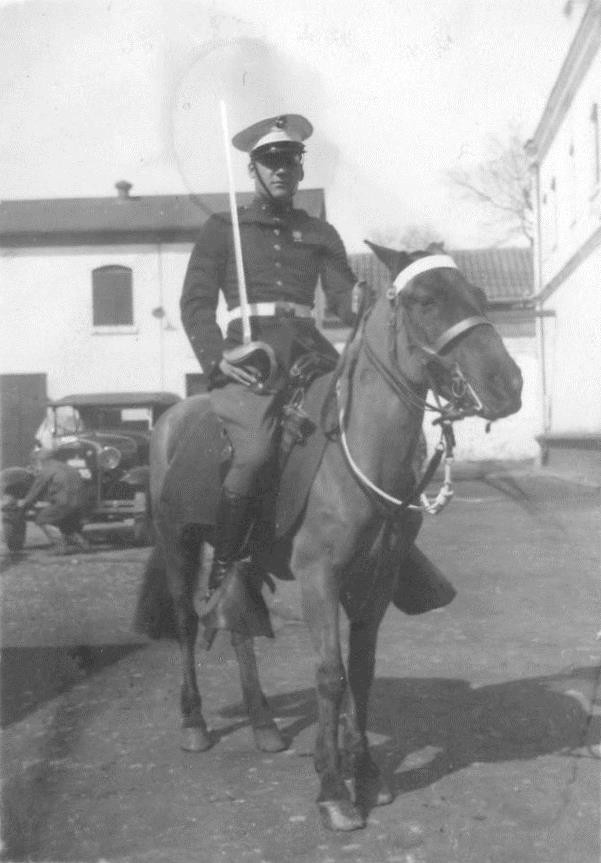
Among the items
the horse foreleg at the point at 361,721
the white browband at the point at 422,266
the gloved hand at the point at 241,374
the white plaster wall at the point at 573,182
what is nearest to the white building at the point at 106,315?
the white plaster wall at the point at 573,182

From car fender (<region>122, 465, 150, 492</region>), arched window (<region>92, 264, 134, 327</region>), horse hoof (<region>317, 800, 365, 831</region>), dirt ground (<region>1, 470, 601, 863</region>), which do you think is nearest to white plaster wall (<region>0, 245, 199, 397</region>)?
arched window (<region>92, 264, 134, 327</region>)

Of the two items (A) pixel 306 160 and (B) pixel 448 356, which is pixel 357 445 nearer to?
(B) pixel 448 356

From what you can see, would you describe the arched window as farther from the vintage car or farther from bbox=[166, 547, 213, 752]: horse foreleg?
bbox=[166, 547, 213, 752]: horse foreleg

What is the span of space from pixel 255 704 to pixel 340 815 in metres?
1.27

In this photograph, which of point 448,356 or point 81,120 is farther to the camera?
point 81,120

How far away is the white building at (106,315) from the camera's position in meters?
32.8

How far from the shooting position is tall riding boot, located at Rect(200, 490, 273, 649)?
4969mm

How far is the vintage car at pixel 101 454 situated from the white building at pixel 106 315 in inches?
613

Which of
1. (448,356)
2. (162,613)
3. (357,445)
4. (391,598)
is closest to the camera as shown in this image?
(448,356)

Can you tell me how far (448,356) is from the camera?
416cm

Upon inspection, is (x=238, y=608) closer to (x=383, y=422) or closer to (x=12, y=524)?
(x=383, y=422)

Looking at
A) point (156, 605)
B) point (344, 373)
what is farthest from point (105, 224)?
point (344, 373)

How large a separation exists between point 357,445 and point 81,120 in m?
4.15

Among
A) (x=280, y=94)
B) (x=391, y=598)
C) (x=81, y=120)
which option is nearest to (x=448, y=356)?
(x=391, y=598)
